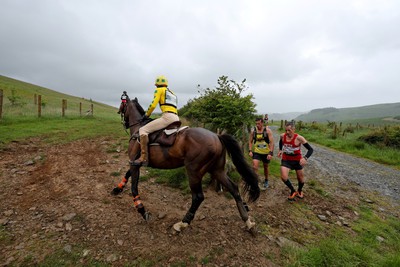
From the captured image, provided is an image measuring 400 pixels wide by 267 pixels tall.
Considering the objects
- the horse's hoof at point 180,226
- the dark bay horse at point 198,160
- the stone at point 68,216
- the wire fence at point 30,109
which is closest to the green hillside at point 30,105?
the wire fence at point 30,109

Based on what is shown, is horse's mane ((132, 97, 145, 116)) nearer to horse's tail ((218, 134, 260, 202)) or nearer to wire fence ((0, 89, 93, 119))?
horse's tail ((218, 134, 260, 202))

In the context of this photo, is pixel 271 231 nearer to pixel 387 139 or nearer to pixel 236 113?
pixel 236 113

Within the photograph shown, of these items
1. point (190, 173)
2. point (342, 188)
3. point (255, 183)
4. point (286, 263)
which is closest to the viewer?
point (286, 263)

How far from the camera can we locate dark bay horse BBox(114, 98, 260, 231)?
404 cm

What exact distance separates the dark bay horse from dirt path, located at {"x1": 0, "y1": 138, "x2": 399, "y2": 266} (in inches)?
17.1

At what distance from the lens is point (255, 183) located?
14.6ft

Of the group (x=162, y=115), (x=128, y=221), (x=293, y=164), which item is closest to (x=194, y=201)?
(x=128, y=221)

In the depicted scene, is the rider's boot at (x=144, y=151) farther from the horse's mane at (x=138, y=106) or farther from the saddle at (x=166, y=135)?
the horse's mane at (x=138, y=106)

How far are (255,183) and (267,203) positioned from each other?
1.29 metres

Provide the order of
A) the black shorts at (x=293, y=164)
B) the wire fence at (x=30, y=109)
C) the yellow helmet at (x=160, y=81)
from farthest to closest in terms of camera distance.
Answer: the wire fence at (x=30, y=109) < the black shorts at (x=293, y=164) < the yellow helmet at (x=160, y=81)

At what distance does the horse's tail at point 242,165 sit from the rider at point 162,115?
4.19ft

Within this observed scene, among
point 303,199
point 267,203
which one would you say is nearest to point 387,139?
point 303,199

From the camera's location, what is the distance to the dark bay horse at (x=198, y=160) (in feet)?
13.3

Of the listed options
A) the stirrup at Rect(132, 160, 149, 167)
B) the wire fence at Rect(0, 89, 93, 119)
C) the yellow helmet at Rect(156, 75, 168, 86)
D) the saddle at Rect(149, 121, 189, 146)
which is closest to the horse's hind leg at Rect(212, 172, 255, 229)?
the saddle at Rect(149, 121, 189, 146)
